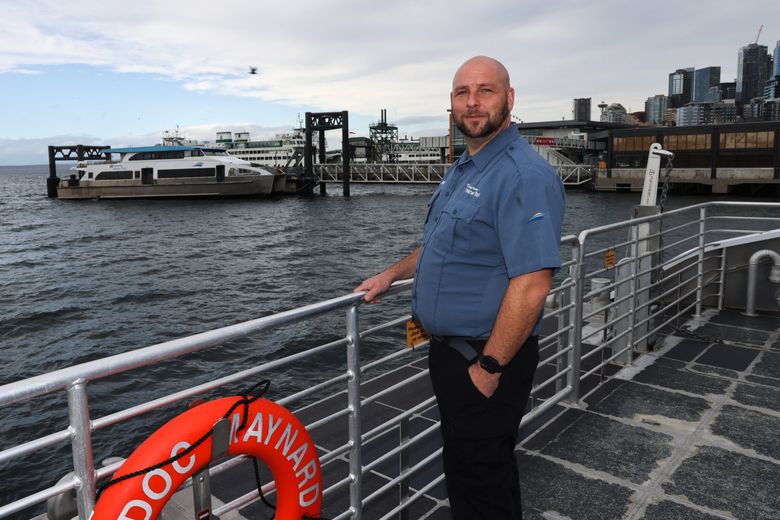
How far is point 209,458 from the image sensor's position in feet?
5.48

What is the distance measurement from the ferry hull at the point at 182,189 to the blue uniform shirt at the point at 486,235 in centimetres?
4957

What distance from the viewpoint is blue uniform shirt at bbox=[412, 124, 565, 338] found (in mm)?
1924

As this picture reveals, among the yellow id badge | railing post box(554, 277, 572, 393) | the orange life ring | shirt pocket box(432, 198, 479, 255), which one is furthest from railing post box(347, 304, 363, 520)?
railing post box(554, 277, 572, 393)

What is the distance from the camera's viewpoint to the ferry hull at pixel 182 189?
164ft

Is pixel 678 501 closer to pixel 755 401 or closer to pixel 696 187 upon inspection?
pixel 755 401

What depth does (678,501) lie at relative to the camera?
3.07 metres

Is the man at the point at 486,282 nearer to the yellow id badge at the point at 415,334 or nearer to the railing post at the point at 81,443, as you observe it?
the yellow id badge at the point at 415,334

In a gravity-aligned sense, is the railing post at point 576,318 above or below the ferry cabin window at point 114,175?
below

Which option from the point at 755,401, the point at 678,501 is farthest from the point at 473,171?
the point at 755,401

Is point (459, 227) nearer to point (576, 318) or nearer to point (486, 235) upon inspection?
point (486, 235)

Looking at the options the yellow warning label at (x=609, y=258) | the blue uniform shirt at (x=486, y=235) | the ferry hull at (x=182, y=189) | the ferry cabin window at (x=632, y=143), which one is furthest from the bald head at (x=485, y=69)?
the ferry cabin window at (x=632, y=143)

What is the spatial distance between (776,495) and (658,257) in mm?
Result: 2545

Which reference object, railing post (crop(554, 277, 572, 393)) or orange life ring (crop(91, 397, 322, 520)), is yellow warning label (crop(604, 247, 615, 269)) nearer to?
railing post (crop(554, 277, 572, 393))

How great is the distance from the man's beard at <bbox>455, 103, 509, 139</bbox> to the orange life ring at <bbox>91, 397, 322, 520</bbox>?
3.78ft
